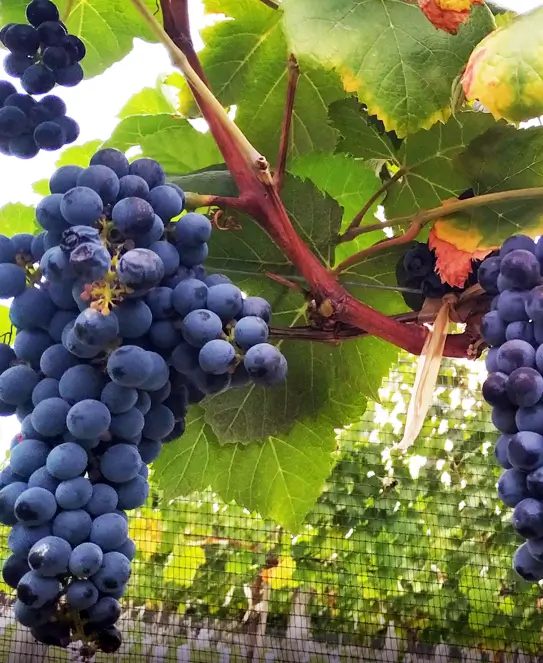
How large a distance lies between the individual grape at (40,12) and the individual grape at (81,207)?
8.1 inches

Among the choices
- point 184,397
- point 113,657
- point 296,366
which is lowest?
point 113,657

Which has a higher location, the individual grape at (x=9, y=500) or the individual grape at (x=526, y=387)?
the individual grape at (x=526, y=387)

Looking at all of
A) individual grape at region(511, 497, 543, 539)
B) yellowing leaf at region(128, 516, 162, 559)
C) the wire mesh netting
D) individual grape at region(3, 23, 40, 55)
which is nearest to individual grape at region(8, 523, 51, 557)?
individual grape at region(511, 497, 543, 539)

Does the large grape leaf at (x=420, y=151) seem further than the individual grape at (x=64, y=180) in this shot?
Yes

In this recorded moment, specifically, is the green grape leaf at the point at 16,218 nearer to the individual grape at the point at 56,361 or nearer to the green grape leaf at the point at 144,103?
the green grape leaf at the point at 144,103

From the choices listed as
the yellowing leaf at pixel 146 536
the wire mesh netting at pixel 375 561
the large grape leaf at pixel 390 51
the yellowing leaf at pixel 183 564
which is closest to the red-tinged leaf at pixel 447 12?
the large grape leaf at pixel 390 51

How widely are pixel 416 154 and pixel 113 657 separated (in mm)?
1005

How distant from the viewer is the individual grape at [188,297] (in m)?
0.41

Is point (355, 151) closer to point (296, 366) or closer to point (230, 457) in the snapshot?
point (296, 366)

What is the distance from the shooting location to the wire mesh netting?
5.07 feet

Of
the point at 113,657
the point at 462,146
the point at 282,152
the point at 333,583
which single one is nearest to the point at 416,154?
the point at 462,146

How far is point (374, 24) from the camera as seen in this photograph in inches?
19.6

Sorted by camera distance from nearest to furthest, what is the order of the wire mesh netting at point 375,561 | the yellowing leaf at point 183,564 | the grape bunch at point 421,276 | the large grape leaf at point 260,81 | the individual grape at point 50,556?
the individual grape at point 50,556 < the grape bunch at point 421,276 < the large grape leaf at point 260,81 < the wire mesh netting at point 375,561 < the yellowing leaf at point 183,564

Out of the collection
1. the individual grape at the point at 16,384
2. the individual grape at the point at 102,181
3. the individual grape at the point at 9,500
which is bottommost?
the individual grape at the point at 9,500
